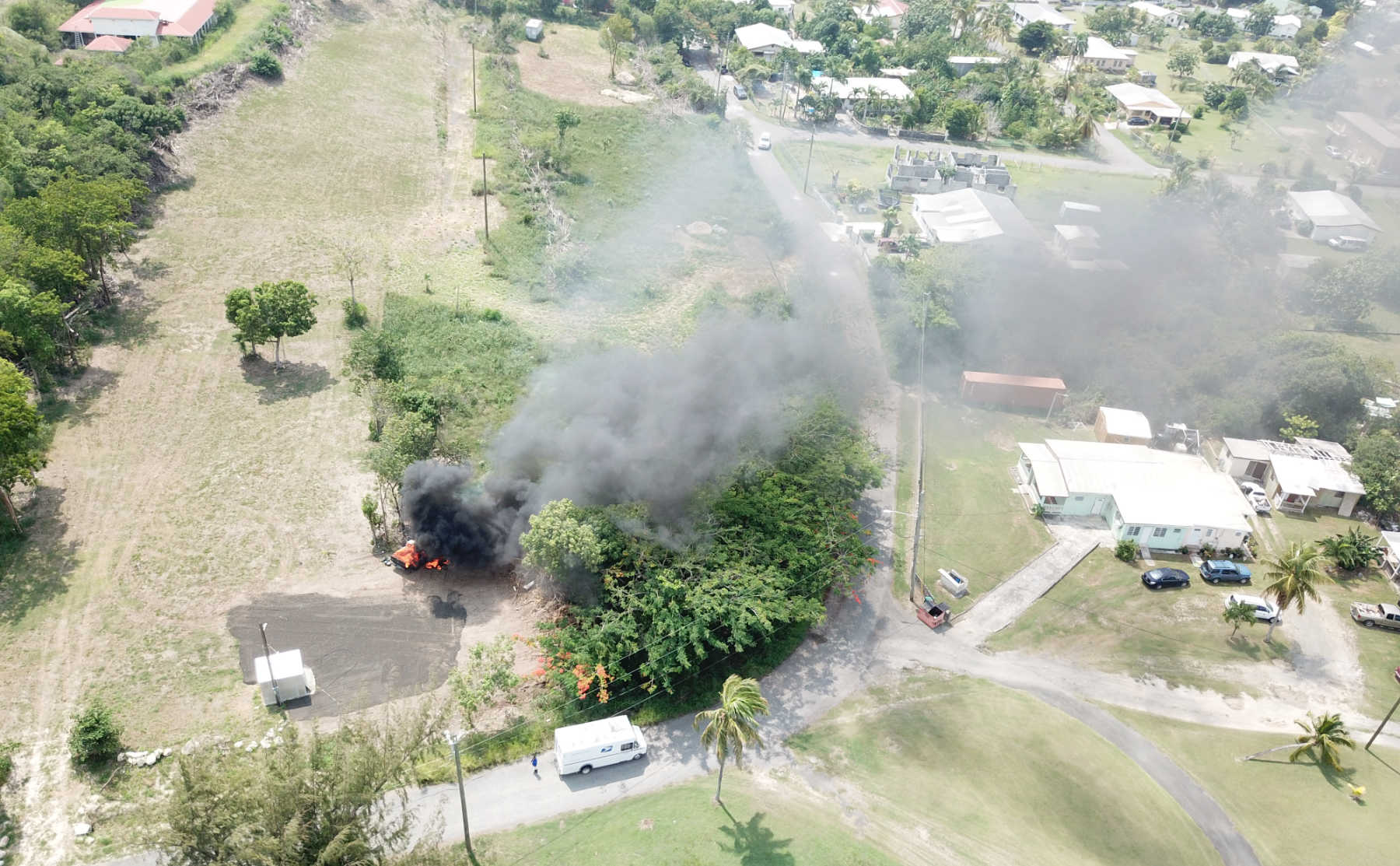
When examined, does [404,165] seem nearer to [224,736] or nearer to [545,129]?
[545,129]

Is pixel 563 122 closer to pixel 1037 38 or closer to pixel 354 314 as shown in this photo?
pixel 354 314

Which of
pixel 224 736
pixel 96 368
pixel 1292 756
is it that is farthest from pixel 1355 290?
pixel 96 368

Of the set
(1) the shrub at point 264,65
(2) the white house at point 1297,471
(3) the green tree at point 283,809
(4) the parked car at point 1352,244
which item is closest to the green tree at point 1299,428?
(2) the white house at point 1297,471

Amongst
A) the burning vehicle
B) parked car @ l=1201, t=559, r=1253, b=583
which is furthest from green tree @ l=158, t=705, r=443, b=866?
parked car @ l=1201, t=559, r=1253, b=583

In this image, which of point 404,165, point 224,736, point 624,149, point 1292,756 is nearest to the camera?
point 224,736

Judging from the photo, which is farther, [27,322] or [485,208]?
[485,208]

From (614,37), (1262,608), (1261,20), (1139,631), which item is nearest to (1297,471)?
(1262,608)
